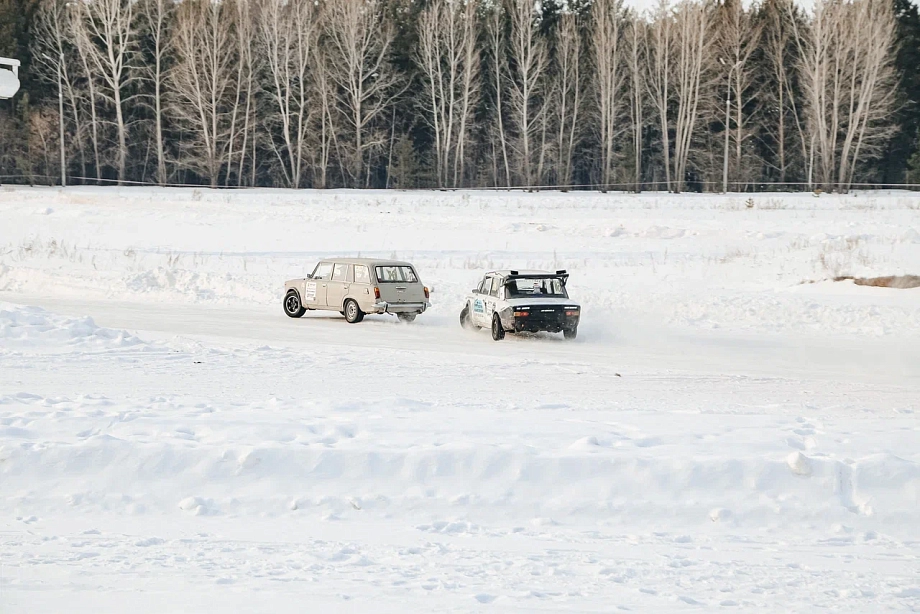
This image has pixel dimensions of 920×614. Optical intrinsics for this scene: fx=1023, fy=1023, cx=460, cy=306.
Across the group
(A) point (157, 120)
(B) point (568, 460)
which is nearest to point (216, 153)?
(A) point (157, 120)

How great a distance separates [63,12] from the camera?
68875mm

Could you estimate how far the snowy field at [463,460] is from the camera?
20.7ft

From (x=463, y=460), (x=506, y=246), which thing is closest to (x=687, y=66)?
(x=506, y=246)

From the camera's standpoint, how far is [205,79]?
218 ft

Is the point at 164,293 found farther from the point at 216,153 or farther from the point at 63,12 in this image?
the point at 63,12

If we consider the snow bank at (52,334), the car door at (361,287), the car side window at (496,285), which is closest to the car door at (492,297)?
the car side window at (496,285)

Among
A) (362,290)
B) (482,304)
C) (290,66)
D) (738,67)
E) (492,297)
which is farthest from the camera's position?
(290,66)

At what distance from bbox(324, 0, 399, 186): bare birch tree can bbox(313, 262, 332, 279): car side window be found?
4498 centimetres

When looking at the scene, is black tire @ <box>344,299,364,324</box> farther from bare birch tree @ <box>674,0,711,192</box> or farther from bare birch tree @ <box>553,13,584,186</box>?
bare birch tree @ <box>553,13,584,186</box>

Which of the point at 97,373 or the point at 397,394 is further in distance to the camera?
the point at 97,373

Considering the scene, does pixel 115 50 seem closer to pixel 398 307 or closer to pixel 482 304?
pixel 398 307

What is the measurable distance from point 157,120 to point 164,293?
42176mm

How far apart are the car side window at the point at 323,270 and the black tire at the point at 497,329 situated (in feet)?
16.5

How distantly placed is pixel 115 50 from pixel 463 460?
67771 millimetres
